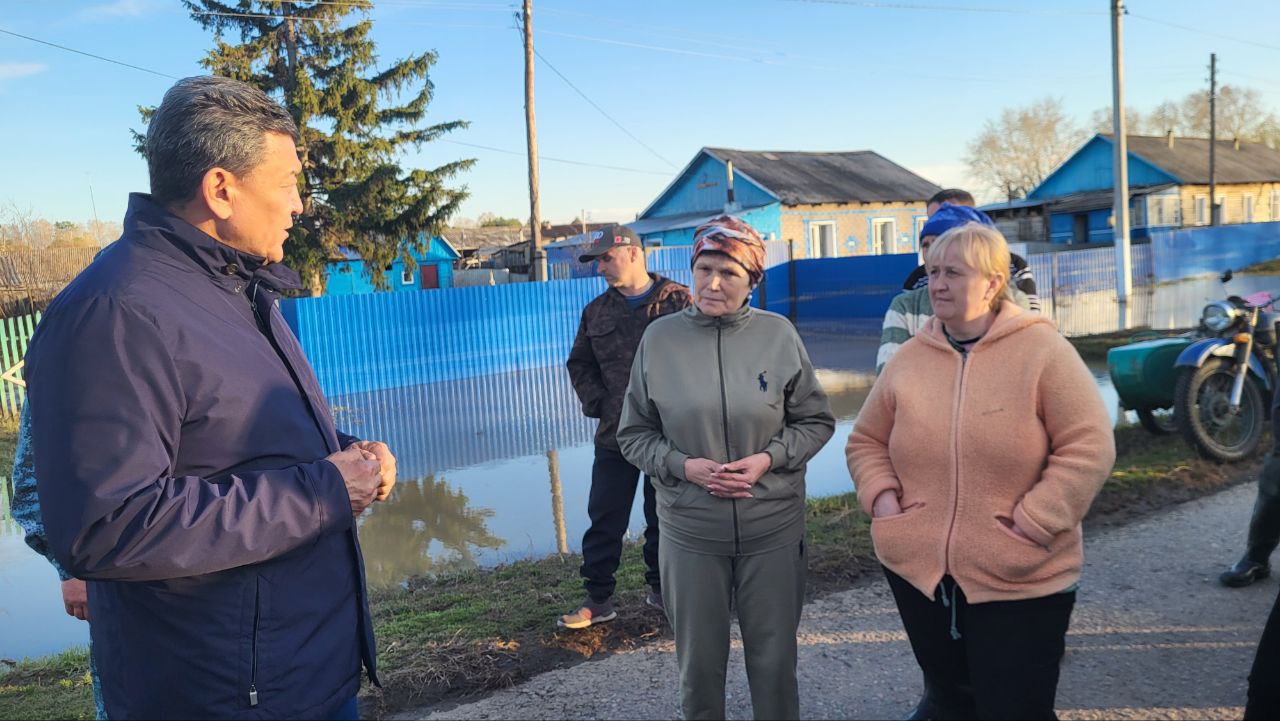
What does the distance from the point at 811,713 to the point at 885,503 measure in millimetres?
1125

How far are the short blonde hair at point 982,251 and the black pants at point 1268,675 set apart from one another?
49.1 inches

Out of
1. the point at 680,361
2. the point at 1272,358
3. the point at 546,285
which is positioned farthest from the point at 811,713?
the point at 546,285

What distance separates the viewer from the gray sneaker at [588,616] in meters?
3.98

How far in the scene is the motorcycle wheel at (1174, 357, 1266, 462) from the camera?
614 cm

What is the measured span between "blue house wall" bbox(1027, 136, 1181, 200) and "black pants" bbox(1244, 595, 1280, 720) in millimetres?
49188

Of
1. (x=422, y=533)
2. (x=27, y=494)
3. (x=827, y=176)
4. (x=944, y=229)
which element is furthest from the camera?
(x=827, y=176)

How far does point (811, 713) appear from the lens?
3.22m

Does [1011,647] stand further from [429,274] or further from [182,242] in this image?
[429,274]

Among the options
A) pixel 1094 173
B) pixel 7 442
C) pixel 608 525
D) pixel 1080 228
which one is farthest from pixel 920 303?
pixel 1094 173

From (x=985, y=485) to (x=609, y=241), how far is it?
2413 millimetres

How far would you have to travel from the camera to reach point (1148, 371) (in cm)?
674

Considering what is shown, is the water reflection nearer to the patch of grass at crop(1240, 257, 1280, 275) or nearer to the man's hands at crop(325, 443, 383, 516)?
the man's hands at crop(325, 443, 383, 516)

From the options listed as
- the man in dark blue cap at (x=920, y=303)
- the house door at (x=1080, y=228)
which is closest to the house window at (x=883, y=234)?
the house door at (x=1080, y=228)

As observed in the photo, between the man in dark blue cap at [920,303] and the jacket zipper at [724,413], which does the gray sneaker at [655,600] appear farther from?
the man in dark blue cap at [920,303]
